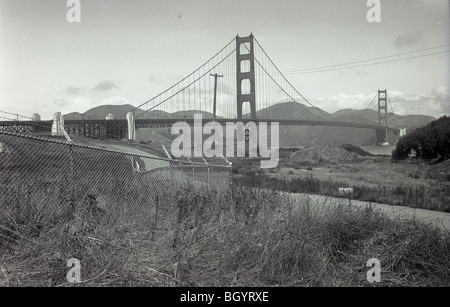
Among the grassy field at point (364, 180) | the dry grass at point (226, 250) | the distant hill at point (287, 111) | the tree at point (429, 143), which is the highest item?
the distant hill at point (287, 111)

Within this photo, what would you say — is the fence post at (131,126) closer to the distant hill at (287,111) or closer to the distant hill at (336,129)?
the distant hill at (287,111)

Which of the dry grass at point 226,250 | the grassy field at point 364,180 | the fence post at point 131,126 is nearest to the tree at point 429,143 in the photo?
the grassy field at point 364,180

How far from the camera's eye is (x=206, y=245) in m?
4.25

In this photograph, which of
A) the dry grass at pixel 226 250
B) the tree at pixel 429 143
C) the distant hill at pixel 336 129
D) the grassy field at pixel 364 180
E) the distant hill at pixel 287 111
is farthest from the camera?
the distant hill at pixel 336 129

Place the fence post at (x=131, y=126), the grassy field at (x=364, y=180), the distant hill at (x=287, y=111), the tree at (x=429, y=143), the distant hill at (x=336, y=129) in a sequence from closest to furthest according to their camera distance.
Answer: the grassy field at (x=364, y=180), the tree at (x=429, y=143), the fence post at (x=131, y=126), the distant hill at (x=287, y=111), the distant hill at (x=336, y=129)

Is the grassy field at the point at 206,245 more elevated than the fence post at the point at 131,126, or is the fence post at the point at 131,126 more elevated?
the fence post at the point at 131,126

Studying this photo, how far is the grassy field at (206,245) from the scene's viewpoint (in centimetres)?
372

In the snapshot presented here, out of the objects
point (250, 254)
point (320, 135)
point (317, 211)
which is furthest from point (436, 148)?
point (320, 135)

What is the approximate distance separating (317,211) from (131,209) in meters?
2.69

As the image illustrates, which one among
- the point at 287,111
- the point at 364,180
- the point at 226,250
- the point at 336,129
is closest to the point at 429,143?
→ the point at 364,180

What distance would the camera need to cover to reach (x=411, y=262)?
177 inches

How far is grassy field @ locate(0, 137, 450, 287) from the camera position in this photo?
3.72 meters

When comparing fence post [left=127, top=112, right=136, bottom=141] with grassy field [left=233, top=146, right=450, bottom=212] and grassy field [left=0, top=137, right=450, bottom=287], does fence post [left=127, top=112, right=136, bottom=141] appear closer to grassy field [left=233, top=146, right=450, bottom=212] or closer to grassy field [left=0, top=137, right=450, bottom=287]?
grassy field [left=233, top=146, right=450, bottom=212]
